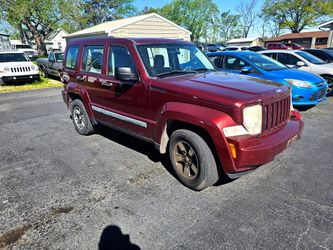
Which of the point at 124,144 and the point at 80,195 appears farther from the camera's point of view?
the point at 124,144

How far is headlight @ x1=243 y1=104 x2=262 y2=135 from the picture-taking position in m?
2.69

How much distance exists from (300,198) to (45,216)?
309cm

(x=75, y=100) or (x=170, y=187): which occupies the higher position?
(x=75, y=100)

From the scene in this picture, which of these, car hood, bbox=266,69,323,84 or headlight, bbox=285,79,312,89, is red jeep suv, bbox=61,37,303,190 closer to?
car hood, bbox=266,69,323,84

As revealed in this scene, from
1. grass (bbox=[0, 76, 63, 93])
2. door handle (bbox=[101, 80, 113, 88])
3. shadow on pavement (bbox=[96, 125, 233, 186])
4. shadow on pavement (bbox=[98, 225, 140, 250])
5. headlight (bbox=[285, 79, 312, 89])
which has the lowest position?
shadow on pavement (bbox=[96, 125, 233, 186])

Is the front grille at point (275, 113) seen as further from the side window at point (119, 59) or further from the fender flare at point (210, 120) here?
the side window at point (119, 59)

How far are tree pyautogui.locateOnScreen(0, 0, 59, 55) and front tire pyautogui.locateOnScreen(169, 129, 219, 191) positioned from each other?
27728mm

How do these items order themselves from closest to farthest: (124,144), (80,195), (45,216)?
(45,216)
(80,195)
(124,144)

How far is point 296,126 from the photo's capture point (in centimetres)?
334

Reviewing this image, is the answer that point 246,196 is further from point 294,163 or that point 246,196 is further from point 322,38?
point 322,38

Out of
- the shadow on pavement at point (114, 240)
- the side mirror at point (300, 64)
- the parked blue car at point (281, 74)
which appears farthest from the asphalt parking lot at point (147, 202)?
the side mirror at point (300, 64)

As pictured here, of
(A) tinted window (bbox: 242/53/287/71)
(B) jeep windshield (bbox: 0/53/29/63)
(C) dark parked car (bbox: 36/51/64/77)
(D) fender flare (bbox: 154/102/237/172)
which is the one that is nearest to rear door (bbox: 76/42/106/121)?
(D) fender flare (bbox: 154/102/237/172)

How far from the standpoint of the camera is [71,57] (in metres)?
5.26

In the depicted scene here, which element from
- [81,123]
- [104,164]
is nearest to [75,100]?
[81,123]
